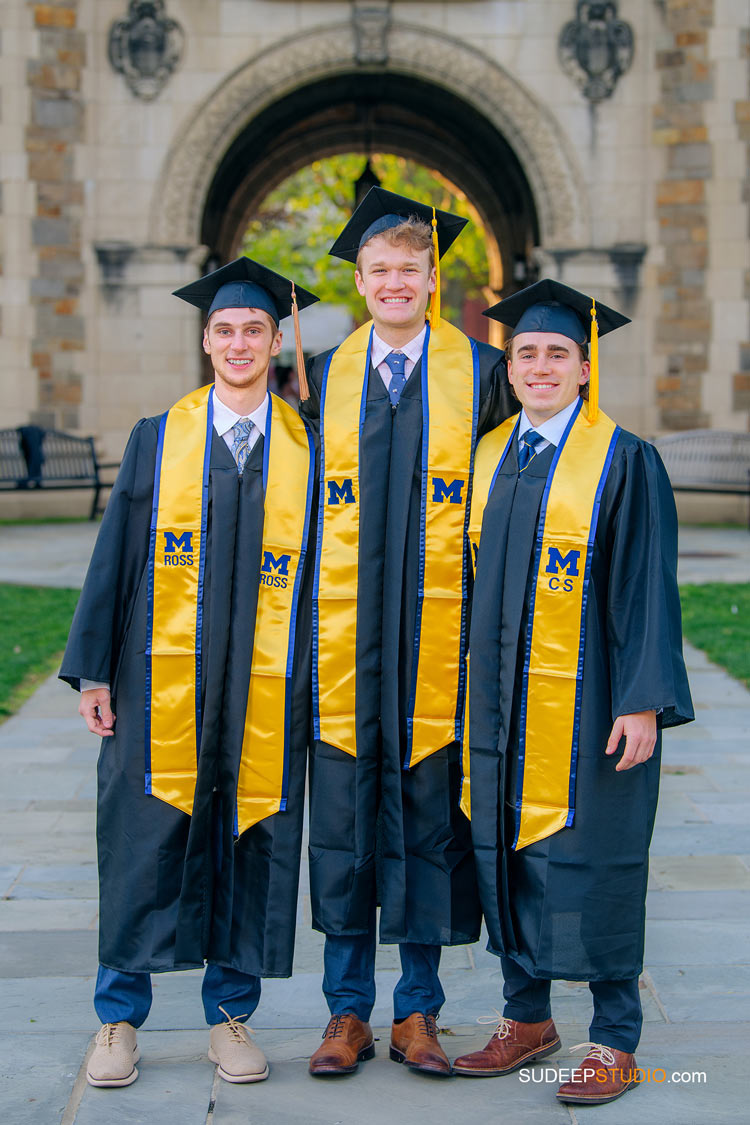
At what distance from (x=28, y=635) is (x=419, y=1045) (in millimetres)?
5656

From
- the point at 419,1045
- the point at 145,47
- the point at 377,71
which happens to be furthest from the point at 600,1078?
the point at 145,47

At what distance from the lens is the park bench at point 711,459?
1409 centimetres

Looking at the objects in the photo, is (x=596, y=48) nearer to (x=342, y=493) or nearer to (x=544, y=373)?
(x=544, y=373)

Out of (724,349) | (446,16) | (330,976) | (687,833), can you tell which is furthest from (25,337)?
(330,976)

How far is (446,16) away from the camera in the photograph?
13898mm

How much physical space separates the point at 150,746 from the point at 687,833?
8.13 ft

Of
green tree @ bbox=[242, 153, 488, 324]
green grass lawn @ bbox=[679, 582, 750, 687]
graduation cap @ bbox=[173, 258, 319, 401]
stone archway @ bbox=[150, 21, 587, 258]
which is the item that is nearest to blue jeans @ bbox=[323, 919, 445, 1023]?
graduation cap @ bbox=[173, 258, 319, 401]

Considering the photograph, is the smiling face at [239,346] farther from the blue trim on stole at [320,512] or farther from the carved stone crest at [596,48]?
the carved stone crest at [596,48]

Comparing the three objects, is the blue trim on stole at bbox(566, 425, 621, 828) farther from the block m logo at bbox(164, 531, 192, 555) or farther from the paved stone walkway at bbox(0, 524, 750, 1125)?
the block m logo at bbox(164, 531, 192, 555)

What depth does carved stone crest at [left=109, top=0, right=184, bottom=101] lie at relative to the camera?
13.9 metres

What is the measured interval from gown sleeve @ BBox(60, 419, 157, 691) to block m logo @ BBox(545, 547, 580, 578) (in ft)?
3.32

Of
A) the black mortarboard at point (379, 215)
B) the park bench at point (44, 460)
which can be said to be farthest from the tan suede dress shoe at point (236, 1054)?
the park bench at point (44, 460)

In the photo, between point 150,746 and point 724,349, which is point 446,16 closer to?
point 724,349

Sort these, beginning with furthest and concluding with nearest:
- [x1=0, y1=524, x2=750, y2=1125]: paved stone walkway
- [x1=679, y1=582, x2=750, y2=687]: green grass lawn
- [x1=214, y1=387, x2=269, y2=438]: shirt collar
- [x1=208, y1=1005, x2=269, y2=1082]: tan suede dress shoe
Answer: [x1=679, y1=582, x2=750, y2=687]: green grass lawn < [x1=214, y1=387, x2=269, y2=438]: shirt collar < [x1=208, y1=1005, x2=269, y2=1082]: tan suede dress shoe < [x1=0, y1=524, x2=750, y2=1125]: paved stone walkway
